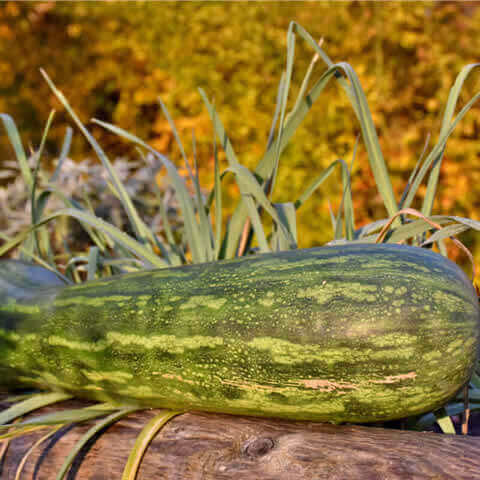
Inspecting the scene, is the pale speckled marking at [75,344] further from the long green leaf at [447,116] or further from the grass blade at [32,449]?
the long green leaf at [447,116]

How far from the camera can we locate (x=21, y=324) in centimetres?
96

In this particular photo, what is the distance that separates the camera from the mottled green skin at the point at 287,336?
0.71 m

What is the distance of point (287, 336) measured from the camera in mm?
734

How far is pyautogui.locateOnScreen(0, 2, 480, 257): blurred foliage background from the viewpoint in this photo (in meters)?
2.47

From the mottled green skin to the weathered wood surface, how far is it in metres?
0.03

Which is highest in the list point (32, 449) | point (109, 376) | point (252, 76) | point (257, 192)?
point (252, 76)

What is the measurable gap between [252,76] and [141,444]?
2.40 metres

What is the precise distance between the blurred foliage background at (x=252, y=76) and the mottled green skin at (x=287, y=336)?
68.1 inches

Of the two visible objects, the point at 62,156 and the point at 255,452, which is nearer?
the point at 255,452

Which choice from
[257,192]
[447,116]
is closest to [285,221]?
[257,192]

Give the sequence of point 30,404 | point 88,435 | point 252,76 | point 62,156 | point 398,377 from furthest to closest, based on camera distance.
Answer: point 252,76
point 62,156
point 30,404
point 88,435
point 398,377

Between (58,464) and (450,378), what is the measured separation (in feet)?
1.99

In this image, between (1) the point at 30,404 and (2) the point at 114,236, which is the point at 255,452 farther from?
(2) the point at 114,236

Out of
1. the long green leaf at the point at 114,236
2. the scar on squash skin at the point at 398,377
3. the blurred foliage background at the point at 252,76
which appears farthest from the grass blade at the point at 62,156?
the blurred foliage background at the point at 252,76
